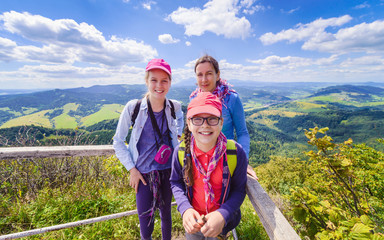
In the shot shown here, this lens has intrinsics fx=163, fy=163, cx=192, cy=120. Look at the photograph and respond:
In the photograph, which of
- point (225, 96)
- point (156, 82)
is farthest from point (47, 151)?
point (225, 96)

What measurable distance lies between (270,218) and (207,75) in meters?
1.85

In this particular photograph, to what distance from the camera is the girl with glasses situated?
1565mm

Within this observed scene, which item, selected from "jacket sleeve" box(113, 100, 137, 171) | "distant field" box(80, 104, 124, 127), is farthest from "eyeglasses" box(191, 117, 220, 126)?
"distant field" box(80, 104, 124, 127)

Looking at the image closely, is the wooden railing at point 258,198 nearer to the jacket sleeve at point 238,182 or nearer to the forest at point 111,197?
the jacket sleeve at point 238,182

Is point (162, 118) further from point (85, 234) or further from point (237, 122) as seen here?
point (85, 234)

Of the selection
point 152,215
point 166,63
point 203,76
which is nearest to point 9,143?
point 152,215

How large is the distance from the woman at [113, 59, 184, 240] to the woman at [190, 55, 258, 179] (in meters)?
0.54

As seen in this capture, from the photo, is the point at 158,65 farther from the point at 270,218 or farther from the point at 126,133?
the point at 270,218

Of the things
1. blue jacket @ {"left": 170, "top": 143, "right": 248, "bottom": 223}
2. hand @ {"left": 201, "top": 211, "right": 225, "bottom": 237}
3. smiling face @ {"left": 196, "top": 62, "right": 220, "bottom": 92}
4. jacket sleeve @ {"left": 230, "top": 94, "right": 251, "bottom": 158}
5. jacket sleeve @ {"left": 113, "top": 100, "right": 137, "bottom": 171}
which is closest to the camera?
hand @ {"left": 201, "top": 211, "right": 225, "bottom": 237}

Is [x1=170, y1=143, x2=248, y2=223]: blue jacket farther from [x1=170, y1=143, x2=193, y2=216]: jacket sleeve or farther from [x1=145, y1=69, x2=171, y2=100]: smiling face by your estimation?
[x1=145, y1=69, x2=171, y2=100]: smiling face

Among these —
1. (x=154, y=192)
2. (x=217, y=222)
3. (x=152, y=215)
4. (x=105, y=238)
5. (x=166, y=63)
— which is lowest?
(x=105, y=238)

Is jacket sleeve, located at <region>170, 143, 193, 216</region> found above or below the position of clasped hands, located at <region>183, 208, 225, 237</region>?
above

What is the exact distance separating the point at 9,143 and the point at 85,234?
3.50 m

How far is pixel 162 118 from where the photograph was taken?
212cm
